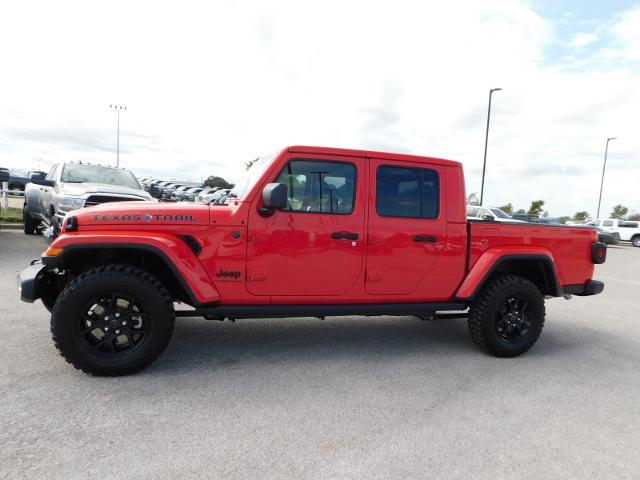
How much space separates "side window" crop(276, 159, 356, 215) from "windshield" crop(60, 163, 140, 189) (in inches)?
261

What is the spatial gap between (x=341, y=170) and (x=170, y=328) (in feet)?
6.33

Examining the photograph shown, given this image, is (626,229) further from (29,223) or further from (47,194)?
(29,223)

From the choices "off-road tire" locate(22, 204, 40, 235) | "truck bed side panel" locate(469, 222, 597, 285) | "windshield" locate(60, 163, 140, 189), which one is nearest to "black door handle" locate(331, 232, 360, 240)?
"truck bed side panel" locate(469, 222, 597, 285)

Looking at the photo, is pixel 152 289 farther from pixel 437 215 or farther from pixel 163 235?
pixel 437 215

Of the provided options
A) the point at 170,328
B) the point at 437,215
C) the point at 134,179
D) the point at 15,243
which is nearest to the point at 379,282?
the point at 437,215

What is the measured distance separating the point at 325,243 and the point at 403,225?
2.54 feet

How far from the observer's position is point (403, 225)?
392 centimetres

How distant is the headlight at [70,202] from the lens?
739 centimetres

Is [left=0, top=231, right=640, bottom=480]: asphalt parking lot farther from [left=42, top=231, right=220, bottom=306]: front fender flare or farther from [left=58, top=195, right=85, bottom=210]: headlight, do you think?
[left=58, top=195, right=85, bottom=210]: headlight

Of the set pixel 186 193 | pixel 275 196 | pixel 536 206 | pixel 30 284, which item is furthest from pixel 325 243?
pixel 536 206

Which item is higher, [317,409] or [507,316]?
[507,316]

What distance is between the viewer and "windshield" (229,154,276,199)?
3.69 metres

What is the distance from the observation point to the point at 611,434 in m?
2.84

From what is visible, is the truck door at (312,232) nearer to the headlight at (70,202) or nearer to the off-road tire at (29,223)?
the headlight at (70,202)
